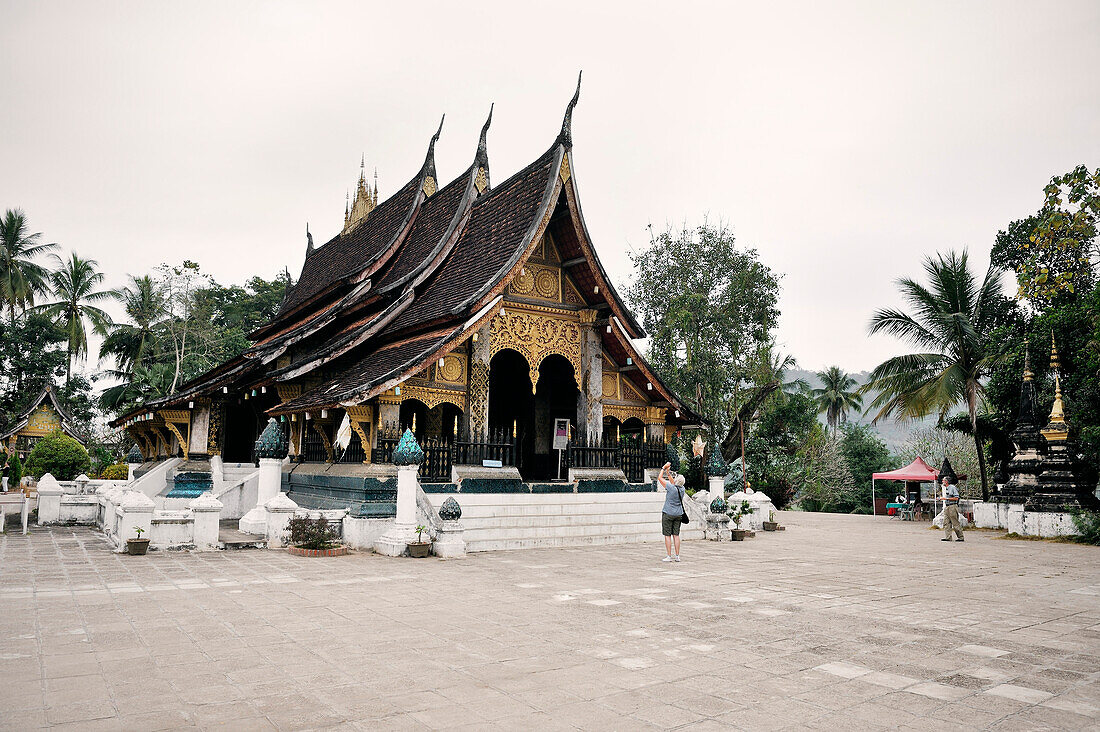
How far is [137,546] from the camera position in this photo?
956cm

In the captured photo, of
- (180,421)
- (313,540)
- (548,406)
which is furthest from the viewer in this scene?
(548,406)

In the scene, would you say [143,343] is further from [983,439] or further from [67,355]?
[983,439]

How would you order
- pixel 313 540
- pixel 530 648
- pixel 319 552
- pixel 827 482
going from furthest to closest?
pixel 827 482 < pixel 313 540 < pixel 319 552 < pixel 530 648

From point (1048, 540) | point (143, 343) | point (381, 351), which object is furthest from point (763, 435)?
point (143, 343)

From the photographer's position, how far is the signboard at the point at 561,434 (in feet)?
46.2

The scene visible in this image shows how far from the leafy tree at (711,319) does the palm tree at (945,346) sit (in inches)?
163

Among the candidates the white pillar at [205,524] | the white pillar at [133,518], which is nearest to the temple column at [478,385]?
the white pillar at [205,524]

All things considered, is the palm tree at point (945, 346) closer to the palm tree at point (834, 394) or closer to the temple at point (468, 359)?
the temple at point (468, 359)

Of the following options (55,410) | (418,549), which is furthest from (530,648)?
(55,410)

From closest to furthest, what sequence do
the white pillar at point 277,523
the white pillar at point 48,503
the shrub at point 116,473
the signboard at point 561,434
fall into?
the white pillar at point 277,523
the signboard at point 561,434
the white pillar at point 48,503
the shrub at point 116,473

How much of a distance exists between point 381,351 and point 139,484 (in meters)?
7.32

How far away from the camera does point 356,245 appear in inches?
819

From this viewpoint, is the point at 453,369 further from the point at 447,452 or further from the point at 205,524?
the point at 205,524

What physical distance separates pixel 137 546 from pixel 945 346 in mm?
22357
